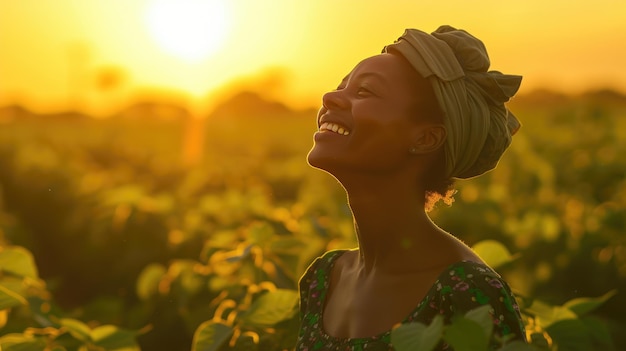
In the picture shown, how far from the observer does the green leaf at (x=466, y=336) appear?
6.30ft

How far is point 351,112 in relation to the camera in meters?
2.73

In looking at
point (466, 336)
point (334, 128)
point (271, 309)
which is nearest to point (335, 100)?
point (334, 128)

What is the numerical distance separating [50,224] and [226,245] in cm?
856

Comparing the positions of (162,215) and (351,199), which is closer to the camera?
(351,199)

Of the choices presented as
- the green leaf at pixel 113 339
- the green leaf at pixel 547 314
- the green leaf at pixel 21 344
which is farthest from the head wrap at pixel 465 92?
the green leaf at pixel 21 344

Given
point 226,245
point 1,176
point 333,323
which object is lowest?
point 1,176

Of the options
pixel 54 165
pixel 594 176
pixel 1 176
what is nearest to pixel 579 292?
pixel 594 176

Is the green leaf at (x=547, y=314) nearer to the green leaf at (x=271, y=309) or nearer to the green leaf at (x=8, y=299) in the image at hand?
the green leaf at (x=271, y=309)

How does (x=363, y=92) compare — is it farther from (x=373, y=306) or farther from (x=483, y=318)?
(x=483, y=318)

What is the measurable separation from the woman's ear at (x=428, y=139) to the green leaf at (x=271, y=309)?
73cm

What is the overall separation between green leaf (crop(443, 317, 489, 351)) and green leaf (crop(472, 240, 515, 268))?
4.48 ft

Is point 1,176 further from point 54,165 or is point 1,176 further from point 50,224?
point 50,224

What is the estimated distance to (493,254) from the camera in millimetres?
3311

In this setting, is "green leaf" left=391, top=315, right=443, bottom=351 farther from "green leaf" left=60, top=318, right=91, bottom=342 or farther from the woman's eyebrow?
"green leaf" left=60, top=318, right=91, bottom=342
